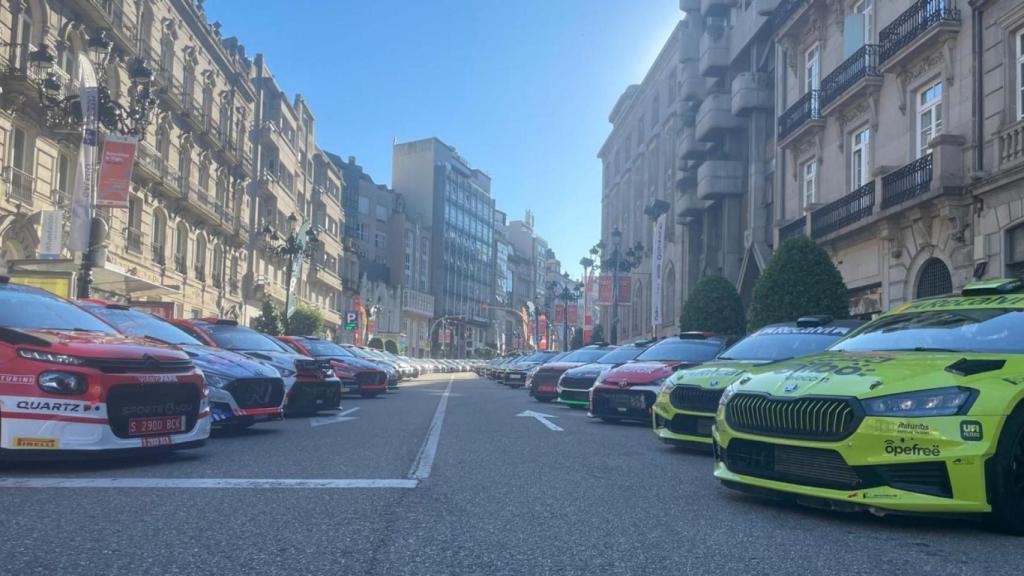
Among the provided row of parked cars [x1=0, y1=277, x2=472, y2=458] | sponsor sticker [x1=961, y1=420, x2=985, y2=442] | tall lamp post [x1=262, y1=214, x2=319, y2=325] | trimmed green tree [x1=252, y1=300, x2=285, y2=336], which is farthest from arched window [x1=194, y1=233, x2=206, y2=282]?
sponsor sticker [x1=961, y1=420, x2=985, y2=442]

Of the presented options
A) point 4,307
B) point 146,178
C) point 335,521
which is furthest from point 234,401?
point 146,178

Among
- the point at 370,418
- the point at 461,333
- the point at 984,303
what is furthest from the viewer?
the point at 461,333

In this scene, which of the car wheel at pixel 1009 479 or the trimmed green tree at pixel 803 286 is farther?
the trimmed green tree at pixel 803 286

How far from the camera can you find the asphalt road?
4.22 meters

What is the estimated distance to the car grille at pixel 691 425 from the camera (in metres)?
8.80

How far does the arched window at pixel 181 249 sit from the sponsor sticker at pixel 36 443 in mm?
30618

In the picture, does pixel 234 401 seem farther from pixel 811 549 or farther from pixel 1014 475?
pixel 1014 475

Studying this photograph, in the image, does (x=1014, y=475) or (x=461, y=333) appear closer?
(x=1014, y=475)

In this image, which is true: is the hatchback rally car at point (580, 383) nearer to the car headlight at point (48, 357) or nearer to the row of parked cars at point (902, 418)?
the row of parked cars at point (902, 418)

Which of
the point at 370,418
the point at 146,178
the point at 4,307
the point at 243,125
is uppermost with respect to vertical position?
the point at 243,125

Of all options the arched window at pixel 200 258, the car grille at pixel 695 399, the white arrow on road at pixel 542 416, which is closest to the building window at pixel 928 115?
the white arrow on road at pixel 542 416

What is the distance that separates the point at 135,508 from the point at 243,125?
43.1m

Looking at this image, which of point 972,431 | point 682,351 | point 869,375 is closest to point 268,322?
point 682,351

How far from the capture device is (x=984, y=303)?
6.43m
